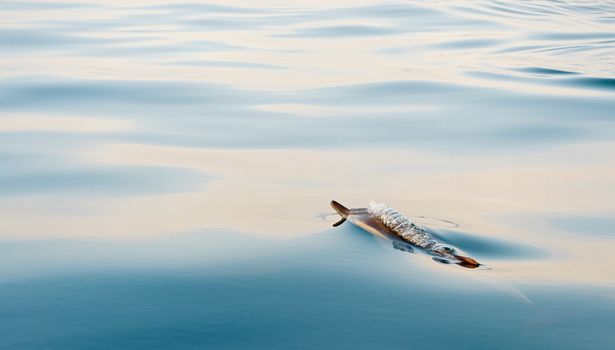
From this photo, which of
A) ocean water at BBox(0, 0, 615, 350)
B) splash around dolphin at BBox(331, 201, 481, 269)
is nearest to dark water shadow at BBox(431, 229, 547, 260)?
ocean water at BBox(0, 0, 615, 350)

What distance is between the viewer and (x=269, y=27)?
1436 centimetres

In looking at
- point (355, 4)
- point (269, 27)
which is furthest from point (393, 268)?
point (355, 4)

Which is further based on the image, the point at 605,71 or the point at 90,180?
the point at 605,71

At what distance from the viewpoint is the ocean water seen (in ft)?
9.73

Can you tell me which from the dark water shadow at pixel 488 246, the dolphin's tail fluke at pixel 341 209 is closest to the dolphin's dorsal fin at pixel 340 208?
the dolphin's tail fluke at pixel 341 209

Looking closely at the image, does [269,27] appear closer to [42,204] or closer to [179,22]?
[179,22]

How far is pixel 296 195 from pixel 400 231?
1091mm

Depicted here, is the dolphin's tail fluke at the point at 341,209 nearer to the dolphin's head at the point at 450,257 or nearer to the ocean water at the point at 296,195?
the ocean water at the point at 296,195

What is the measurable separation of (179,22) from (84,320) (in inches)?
479

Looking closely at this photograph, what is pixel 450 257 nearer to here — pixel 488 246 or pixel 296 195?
pixel 488 246

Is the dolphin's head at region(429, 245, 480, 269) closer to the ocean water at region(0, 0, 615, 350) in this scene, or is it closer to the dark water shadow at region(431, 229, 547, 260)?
the ocean water at region(0, 0, 615, 350)

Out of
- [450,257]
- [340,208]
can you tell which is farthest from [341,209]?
[450,257]

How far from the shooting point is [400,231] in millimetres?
3756

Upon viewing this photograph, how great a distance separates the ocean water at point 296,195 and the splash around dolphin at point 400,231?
0.21 feet
